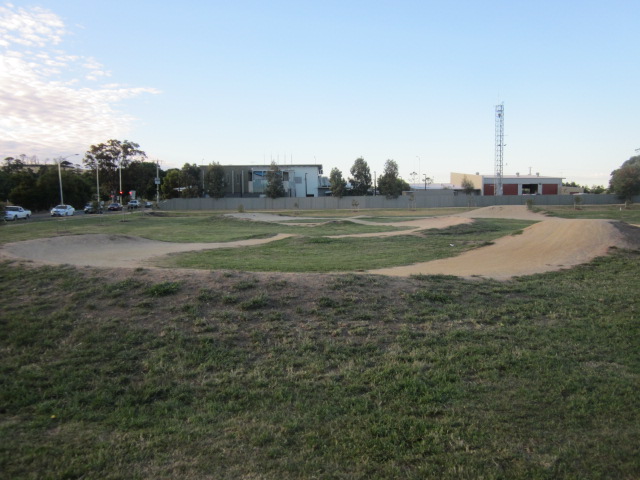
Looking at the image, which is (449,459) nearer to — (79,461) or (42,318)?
(79,461)

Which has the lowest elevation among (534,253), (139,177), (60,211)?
(534,253)

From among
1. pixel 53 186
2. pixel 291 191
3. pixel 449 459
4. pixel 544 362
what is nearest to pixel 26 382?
pixel 449 459

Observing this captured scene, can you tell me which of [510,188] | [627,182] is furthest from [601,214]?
[510,188]

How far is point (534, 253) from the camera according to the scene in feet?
51.3

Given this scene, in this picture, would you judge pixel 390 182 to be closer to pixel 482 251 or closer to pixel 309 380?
pixel 482 251

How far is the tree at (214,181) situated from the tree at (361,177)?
2312cm

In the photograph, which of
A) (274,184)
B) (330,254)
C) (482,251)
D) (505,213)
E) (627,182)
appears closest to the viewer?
(482,251)

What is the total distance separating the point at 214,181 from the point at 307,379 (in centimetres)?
7414

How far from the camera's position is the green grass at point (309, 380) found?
4043 millimetres

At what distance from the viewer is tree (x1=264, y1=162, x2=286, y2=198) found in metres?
75.7

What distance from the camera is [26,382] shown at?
5594 millimetres

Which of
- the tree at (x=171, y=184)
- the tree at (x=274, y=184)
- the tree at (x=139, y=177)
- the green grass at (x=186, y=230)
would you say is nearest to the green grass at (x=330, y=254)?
the green grass at (x=186, y=230)

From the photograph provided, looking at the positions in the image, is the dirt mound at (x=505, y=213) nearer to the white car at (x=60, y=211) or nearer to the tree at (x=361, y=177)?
the tree at (x=361, y=177)

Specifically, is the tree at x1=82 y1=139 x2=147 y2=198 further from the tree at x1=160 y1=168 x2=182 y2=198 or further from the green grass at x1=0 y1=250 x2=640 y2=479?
the green grass at x1=0 y1=250 x2=640 y2=479
